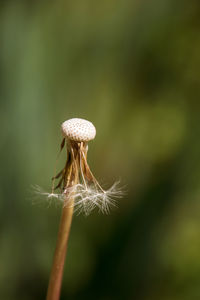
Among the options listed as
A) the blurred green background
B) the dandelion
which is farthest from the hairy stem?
the blurred green background

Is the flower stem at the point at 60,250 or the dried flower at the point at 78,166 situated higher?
the dried flower at the point at 78,166

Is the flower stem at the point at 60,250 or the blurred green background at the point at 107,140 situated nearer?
the flower stem at the point at 60,250

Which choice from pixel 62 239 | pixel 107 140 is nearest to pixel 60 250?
pixel 62 239

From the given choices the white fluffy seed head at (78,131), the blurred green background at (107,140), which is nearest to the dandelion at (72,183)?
the white fluffy seed head at (78,131)

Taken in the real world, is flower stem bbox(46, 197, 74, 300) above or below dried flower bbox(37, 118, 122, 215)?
below

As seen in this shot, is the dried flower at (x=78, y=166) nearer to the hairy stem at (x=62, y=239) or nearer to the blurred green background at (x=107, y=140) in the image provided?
the hairy stem at (x=62, y=239)

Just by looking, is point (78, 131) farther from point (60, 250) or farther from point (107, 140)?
point (107, 140)

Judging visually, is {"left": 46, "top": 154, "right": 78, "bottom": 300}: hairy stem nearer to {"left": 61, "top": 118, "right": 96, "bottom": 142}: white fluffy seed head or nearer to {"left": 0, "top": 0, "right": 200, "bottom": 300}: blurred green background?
{"left": 61, "top": 118, "right": 96, "bottom": 142}: white fluffy seed head
